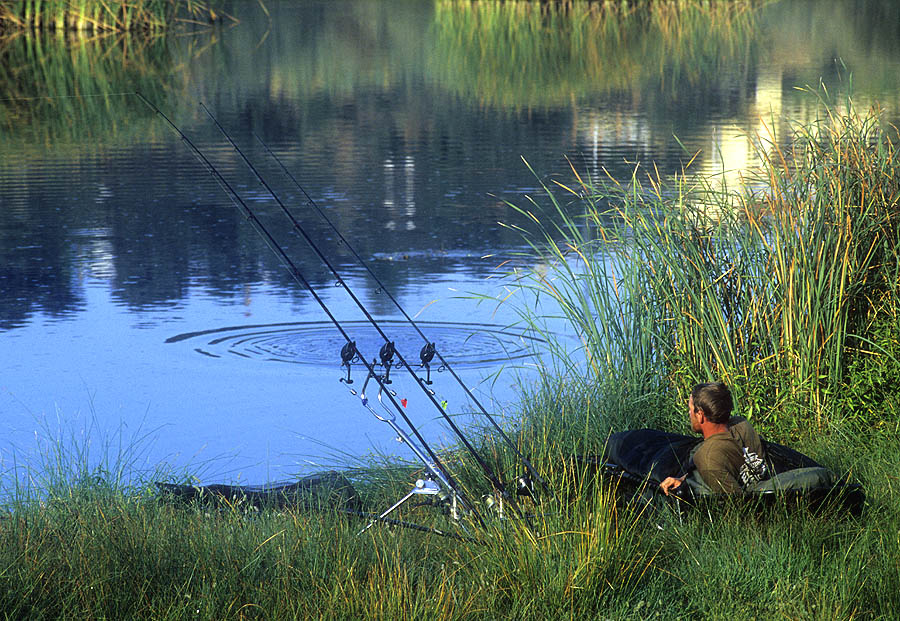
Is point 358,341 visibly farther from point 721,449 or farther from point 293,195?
point 293,195

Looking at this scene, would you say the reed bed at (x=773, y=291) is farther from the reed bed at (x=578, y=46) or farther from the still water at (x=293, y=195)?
the reed bed at (x=578, y=46)

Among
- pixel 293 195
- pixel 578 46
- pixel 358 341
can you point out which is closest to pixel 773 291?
pixel 358 341

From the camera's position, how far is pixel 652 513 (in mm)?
5473

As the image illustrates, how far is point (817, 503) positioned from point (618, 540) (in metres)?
0.92

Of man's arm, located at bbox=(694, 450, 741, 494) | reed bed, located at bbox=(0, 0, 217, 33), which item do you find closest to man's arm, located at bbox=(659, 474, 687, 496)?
man's arm, located at bbox=(694, 450, 741, 494)

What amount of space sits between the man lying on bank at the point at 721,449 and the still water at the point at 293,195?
1862mm

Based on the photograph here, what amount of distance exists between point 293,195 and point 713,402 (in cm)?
1131

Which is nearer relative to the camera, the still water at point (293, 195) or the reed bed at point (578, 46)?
the still water at point (293, 195)

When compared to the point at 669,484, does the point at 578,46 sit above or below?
below

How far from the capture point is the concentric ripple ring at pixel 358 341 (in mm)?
9570

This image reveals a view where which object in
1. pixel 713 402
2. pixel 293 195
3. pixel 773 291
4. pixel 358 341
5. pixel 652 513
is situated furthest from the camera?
pixel 293 195

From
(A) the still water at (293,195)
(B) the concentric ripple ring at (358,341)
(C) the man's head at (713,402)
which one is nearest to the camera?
(C) the man's head at (713,402)

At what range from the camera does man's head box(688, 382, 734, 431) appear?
5.66 metres

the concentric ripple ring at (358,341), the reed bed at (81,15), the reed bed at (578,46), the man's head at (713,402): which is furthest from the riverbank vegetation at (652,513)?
the reed bed at (81,15)
